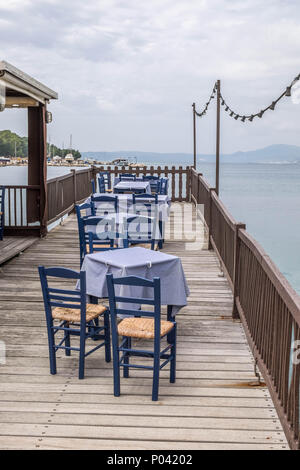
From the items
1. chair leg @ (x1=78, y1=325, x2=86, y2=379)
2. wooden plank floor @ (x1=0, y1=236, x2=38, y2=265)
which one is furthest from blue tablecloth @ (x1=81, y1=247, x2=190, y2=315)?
wooden plank floor @ (x1=0, y1=236, x2=38, y2=265)

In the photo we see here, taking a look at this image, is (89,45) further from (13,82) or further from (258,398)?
(258,398)

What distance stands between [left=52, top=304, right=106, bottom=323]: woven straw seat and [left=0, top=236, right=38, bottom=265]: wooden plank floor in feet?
15.2

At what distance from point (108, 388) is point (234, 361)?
1.37 m

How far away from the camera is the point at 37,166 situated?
41.2 ft

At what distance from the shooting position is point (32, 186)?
12391 millimetres

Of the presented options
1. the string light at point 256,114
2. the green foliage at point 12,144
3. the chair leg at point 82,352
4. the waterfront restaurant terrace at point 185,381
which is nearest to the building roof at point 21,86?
the green foliage at point 12,144

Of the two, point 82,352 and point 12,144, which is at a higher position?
point 12,144

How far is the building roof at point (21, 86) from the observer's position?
8.58 metres

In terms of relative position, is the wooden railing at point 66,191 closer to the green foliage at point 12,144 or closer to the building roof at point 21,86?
the green foliage at point 12,144

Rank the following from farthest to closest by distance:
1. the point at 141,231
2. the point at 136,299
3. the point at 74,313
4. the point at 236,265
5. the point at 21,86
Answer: the point at 21,86
the point at 141,231
the point at 236,265
the point at 74,313
the point at 136,299

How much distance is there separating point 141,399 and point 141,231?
472 centimetres

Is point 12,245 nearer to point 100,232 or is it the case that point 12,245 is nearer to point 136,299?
point 100,232

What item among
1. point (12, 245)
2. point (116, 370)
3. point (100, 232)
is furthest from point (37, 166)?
point (116, 370)
